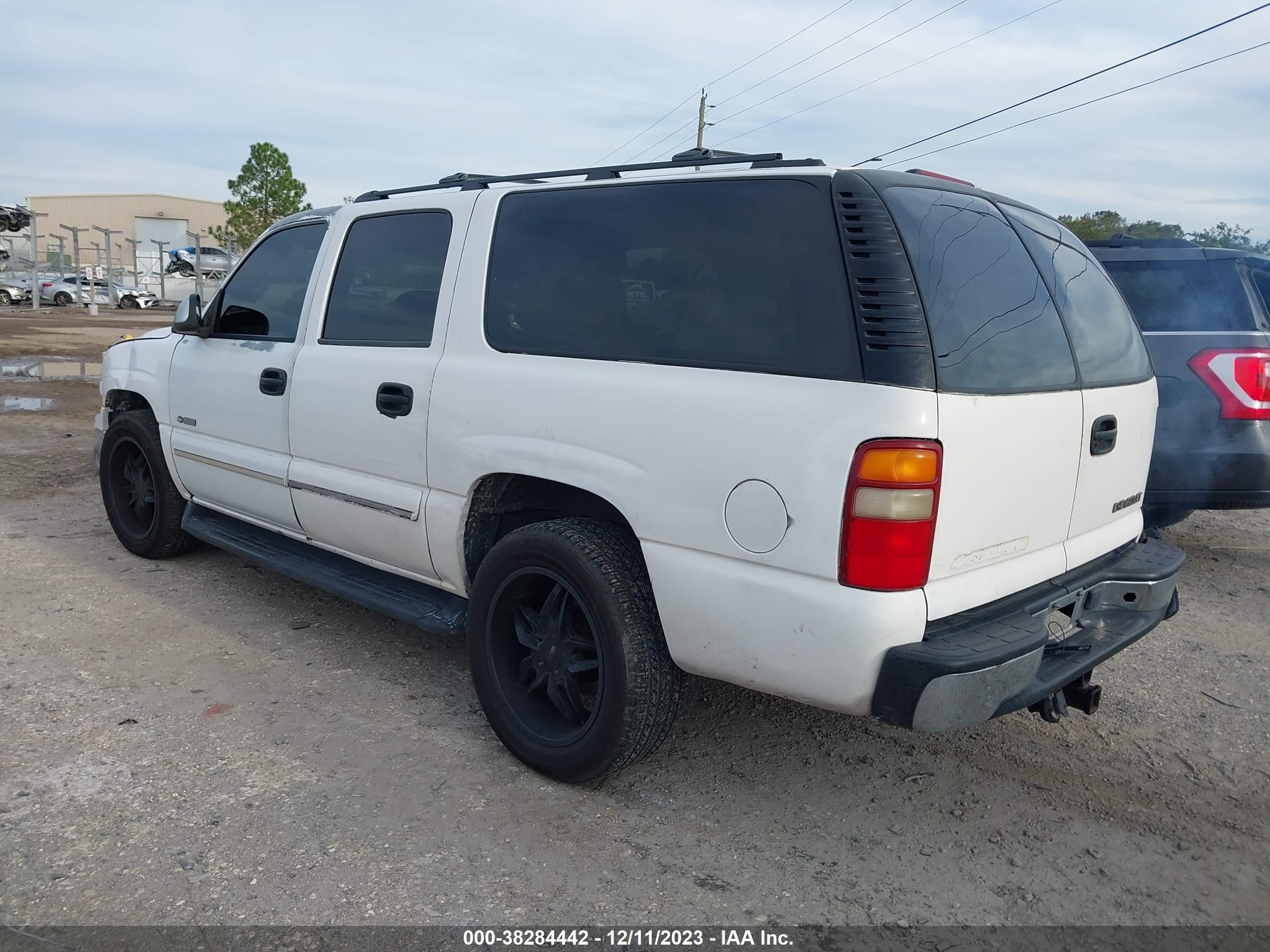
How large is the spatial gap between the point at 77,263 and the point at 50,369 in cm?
1505

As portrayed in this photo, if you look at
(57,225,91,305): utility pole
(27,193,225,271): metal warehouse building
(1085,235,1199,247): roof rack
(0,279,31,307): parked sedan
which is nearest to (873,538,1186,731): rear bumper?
(1085,235,1199,247): roof rack

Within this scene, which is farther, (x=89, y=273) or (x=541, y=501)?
(x=89, y=273)

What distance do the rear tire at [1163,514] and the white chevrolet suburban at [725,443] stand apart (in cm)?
191

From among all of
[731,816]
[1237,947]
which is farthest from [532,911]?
[1237,947]

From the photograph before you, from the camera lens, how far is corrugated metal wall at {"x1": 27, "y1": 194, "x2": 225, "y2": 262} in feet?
265

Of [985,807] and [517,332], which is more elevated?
[517,332]

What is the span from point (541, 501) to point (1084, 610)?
1.79 meters

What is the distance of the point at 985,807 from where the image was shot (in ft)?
10.2

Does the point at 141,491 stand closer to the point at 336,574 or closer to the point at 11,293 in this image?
the point at 336,574

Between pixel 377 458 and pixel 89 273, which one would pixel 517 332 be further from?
pixel 89 273

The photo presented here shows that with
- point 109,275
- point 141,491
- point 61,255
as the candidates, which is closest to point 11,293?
point 61,255

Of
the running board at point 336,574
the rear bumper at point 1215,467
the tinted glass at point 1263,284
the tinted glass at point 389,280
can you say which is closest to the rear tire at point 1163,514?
the rear bumper at point 1215,467

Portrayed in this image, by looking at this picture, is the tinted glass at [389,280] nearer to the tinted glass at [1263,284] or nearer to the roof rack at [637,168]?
the roof rack at [637,168]

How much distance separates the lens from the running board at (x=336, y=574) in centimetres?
362
